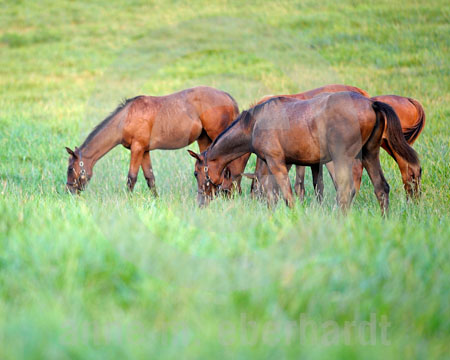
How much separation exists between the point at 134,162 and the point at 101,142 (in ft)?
2.17

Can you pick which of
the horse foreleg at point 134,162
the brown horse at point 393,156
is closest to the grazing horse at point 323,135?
the brown horse at point 393,156

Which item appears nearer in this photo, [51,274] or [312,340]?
[312,340]

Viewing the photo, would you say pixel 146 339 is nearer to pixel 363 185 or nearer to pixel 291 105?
pixel 291 105

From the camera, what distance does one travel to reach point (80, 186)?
8.70 m

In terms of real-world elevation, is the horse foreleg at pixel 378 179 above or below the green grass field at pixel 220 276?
below

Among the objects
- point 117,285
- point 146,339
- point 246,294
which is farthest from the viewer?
point 117,285

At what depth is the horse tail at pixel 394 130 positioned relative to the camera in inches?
243

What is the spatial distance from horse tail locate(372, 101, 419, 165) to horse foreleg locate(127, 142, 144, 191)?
4445mm

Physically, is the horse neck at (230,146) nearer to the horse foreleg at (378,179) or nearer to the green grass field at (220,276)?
the green grass field at (220,276)

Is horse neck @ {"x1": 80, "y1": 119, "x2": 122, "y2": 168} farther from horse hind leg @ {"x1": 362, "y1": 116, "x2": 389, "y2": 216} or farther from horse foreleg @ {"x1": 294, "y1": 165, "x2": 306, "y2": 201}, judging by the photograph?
horse hind leg @ {"x1": 362, "y1": 116, "x2": 389, "y2": 216}

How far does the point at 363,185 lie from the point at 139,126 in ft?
13.2

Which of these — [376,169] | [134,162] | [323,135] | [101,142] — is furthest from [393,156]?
[101,142]

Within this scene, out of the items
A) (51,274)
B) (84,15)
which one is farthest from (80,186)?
(84,15)

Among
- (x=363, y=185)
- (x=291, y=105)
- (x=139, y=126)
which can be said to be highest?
(x=291, y=105)
